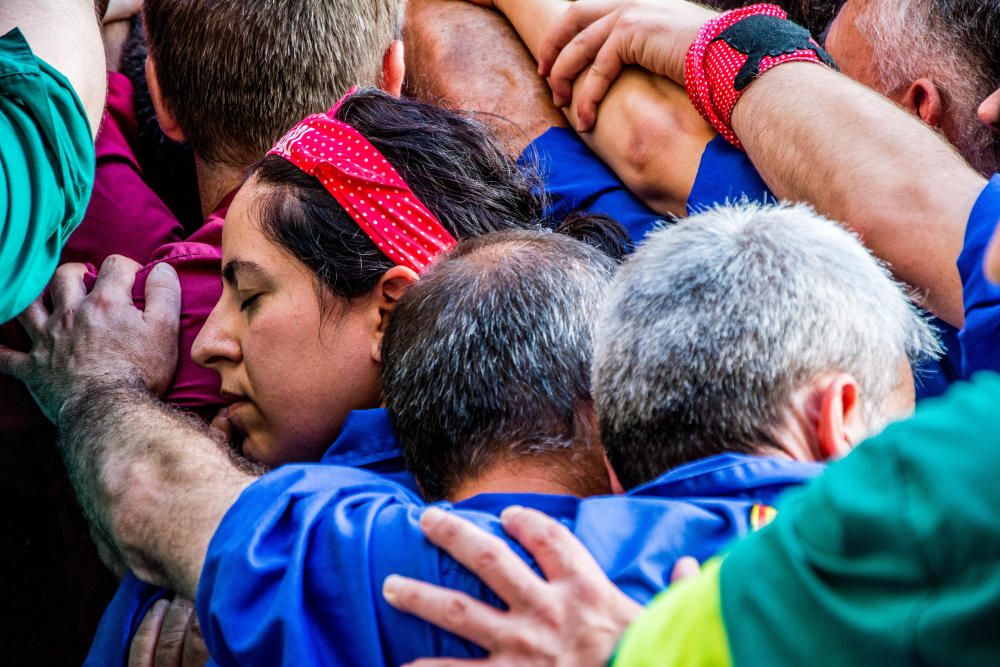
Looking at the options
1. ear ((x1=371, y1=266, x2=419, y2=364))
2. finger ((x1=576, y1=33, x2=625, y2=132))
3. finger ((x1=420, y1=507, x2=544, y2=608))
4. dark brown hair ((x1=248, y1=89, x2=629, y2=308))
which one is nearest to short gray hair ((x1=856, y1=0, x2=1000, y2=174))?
finger ((x1=576, y1=33, x2=625, y2=132))

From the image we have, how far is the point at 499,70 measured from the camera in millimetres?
2641

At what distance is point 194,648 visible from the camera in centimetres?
166

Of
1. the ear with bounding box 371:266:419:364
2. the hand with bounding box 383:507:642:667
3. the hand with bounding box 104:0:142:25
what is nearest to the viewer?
the hand with bounding box 383:507:642:667

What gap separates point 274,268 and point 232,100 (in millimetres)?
595

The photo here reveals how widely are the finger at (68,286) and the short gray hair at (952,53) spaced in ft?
5.49

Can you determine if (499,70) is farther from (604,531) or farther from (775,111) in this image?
(604,531)

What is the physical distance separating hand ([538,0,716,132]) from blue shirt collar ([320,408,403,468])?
3.38 feet

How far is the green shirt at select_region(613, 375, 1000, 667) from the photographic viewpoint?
0.67 meters

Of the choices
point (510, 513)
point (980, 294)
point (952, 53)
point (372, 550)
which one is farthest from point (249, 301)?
point (952, 53)

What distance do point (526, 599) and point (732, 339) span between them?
0.36 metres

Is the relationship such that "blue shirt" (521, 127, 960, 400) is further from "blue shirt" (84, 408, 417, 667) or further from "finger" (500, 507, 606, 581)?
"finger" (500, 507, 606, 581)

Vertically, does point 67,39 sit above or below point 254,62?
above

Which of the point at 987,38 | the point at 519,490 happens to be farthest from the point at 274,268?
the point at 987,38

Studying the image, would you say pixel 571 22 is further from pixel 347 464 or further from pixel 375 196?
pixel 347 464
